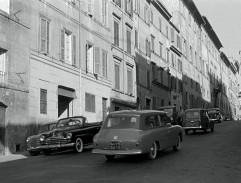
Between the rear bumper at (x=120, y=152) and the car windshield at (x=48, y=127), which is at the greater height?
the car windshield at (x=48, y=127)

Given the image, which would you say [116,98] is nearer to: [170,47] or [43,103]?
[43,103]

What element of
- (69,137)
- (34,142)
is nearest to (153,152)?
(69,137)

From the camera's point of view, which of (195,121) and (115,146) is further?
(195,121)

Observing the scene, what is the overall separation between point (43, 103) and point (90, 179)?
13500 mm

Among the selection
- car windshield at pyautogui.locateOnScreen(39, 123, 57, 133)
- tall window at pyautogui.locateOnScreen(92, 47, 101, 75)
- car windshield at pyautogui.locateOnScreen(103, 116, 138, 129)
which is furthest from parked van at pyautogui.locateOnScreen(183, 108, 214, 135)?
car windshield at pyautogui.locateOnScreen(103, 116, 138, 129)

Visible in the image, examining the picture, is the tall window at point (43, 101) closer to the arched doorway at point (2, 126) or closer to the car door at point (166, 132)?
the arched doorway at point (2, 126)

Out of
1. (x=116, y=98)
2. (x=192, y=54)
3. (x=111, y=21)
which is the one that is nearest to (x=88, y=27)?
(x=111, y=21)

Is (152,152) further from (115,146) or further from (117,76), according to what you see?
(117,76)

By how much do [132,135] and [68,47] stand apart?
14588mm

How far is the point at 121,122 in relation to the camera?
43.1ft

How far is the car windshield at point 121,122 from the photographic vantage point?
12.9 m

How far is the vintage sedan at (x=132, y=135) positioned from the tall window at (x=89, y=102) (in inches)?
542

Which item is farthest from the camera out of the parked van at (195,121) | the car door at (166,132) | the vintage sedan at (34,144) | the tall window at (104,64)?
the tall window at (104,64)

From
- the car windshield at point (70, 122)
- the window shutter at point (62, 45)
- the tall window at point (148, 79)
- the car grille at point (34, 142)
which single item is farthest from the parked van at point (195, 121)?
the tall window at point (148, 79)
